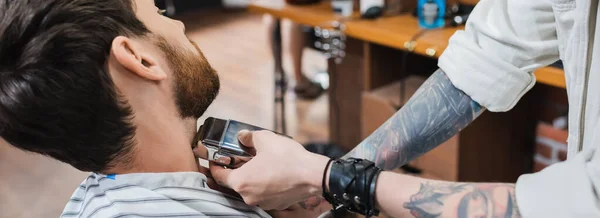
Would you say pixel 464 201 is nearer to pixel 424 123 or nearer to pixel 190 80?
pixel 424 123

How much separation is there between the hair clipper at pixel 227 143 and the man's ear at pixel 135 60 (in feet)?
0.38

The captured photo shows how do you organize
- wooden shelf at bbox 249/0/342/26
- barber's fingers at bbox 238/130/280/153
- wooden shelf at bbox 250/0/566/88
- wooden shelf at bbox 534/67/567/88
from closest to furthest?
barber's fingers at bbox 238/130/280/153 → wooden shelf at bbox 534/67/567/88 → wooden shelf at bbox 250/0/566/88 → wooden shelf at bbox 249/0/342/26

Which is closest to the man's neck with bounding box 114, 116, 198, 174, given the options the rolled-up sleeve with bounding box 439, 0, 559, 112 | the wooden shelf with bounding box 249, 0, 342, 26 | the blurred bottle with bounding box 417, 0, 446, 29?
the rolled-up sleeve with bounding box 439, 0, 559, 112

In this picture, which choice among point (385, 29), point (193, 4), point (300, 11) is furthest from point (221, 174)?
point (193, 4)

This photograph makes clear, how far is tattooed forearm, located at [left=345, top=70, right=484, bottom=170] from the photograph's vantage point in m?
1.12

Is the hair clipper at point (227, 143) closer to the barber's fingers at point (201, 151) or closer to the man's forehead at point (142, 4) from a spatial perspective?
the barber's fingers at point (201, 151)

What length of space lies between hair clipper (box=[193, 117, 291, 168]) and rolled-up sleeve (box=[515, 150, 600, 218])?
1.37ft

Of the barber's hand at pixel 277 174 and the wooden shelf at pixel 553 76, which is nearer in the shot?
the barber's hand at pixel 277 174

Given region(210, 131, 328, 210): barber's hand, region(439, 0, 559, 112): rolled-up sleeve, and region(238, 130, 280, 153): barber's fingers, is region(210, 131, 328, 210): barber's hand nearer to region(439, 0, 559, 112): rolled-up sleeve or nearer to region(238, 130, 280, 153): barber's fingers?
region(238, 130, 280, 153): barber's fingers

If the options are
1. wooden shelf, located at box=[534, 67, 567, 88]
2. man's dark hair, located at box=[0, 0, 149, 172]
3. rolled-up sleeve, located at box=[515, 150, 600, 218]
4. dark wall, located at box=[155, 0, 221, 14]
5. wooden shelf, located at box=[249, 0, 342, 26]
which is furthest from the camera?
dark wall, located at box=[155, 0, 221, 14]

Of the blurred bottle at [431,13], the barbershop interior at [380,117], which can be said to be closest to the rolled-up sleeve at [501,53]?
the barbershop interior at [380,117]

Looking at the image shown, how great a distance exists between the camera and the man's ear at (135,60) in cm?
87

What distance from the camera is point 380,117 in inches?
87.6

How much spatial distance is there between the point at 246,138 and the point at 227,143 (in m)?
0.03
